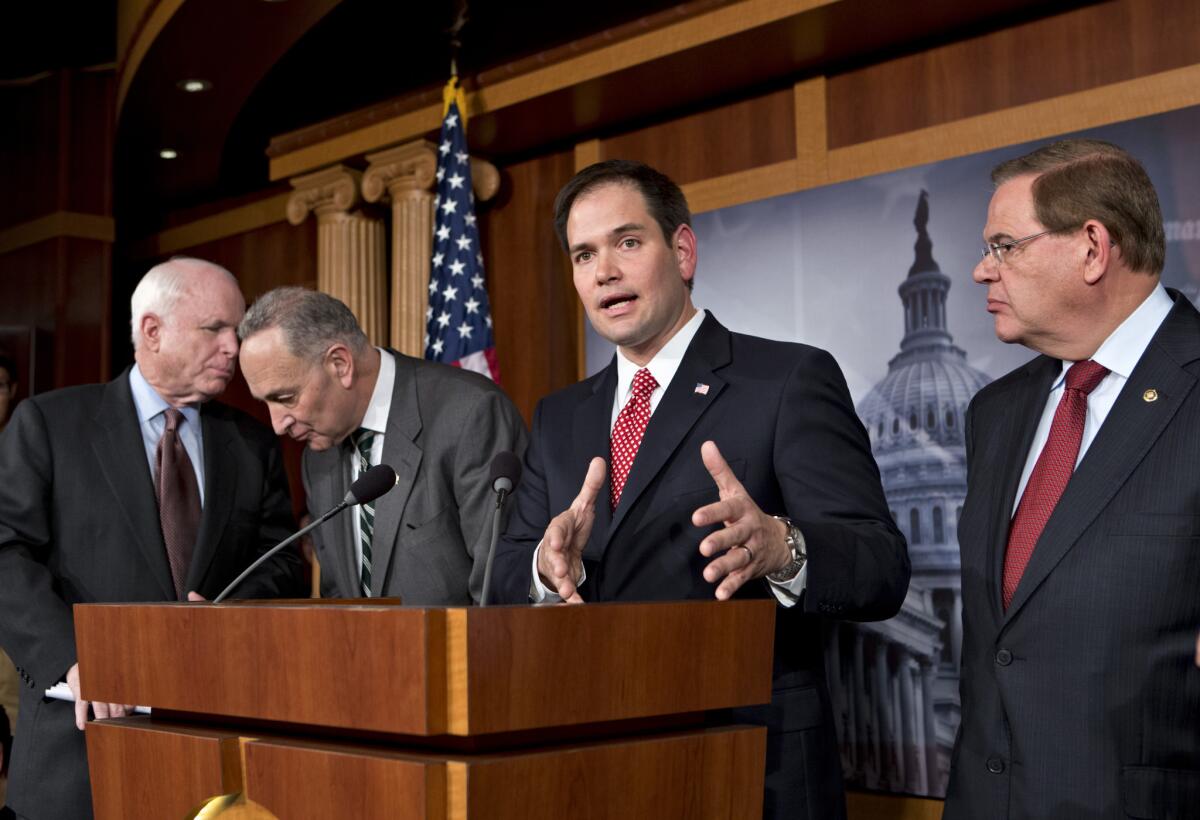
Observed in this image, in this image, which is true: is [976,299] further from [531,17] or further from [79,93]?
[79,93]

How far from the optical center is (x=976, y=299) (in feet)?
15.2

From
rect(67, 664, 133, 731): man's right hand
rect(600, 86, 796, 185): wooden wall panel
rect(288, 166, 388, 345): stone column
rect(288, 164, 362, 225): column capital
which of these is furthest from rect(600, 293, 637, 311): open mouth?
rect(288, 164, 362, 225): column capital

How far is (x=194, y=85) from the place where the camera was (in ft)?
20.9

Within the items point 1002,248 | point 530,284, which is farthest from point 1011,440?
point 530,284

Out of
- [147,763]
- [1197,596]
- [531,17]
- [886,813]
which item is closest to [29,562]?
[147,763]

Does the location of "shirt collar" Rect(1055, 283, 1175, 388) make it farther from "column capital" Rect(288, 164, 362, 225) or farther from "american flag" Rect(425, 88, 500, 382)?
"column capital" Rect(288, 164, 362, 225)

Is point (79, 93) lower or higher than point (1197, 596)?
higher

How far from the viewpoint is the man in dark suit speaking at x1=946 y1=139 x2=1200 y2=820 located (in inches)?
78.5

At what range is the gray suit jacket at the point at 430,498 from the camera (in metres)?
3.04

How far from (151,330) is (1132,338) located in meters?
2.29

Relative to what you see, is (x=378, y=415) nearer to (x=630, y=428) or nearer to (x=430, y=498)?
(x=430, y=498)

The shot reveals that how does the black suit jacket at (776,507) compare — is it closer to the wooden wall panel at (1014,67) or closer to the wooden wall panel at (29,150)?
the wooden wall panel at (1014,67)

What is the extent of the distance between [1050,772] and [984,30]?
11.8ft

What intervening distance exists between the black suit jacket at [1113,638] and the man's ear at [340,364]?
1714 millimetres
